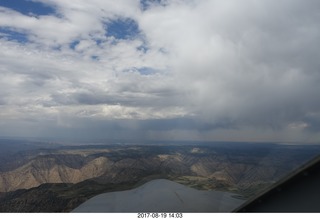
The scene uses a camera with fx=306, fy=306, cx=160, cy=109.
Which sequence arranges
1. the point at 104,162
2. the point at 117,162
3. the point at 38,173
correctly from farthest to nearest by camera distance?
the point at 38,173 → the point at 104,162 → the point at 117,162

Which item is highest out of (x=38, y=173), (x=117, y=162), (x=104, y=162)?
(x=117, y=162)

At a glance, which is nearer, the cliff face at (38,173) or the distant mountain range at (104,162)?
the distant mountain range at (104,162)

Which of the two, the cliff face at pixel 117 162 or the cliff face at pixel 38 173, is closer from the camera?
the cliff face at pixel 117 162

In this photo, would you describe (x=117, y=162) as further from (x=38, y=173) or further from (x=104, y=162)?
(x=38, y=173)

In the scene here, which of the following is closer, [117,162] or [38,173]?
[117,162]

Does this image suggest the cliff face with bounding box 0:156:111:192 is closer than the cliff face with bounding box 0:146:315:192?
No

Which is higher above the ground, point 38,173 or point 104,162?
point 104,162

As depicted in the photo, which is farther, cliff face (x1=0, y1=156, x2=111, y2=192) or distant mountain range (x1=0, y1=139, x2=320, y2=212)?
cliff face (x1=0, y1=156, x2=111, y2=192)

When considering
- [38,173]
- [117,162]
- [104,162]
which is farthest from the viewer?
[38,173]

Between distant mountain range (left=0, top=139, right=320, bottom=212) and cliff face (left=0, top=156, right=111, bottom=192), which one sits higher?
distant mountain range (left=0, top=139, right=320, bottom=212)

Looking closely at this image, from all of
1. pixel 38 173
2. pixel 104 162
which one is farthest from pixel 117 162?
pixel 38 173

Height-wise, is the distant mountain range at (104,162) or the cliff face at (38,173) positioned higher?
the distant mountain range at (104,162)
